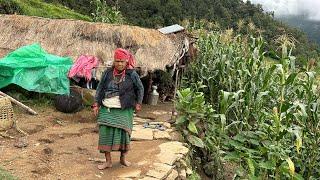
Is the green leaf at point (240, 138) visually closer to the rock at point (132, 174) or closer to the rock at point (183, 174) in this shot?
the rock at point (183, 174)

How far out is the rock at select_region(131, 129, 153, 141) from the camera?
6.85 metres

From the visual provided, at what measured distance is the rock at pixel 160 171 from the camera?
5406 millimetres

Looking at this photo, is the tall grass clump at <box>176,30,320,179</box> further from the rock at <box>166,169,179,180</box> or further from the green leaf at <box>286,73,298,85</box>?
the rock at <box>166,169,179,180</box>

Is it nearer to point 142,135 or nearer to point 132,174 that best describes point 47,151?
point 132,174

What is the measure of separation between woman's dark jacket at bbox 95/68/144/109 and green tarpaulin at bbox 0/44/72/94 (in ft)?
9.60

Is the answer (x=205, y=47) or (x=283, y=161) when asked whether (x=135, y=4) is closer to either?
(x=205, y=47)

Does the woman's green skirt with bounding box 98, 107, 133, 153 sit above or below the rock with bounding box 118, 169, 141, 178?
above

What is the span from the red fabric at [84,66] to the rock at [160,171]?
3124 mm

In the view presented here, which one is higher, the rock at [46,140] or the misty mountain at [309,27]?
the misty mountain at [309,27]

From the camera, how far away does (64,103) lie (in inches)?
314

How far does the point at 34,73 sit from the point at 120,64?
137 inches

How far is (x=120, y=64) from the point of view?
17.2 ft

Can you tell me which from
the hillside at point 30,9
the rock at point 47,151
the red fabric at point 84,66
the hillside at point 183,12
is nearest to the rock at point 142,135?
the rock at point 47,151

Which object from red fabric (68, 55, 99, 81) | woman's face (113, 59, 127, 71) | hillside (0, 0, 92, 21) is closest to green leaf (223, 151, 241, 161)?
woman's face (113, 59, 127, 71)
